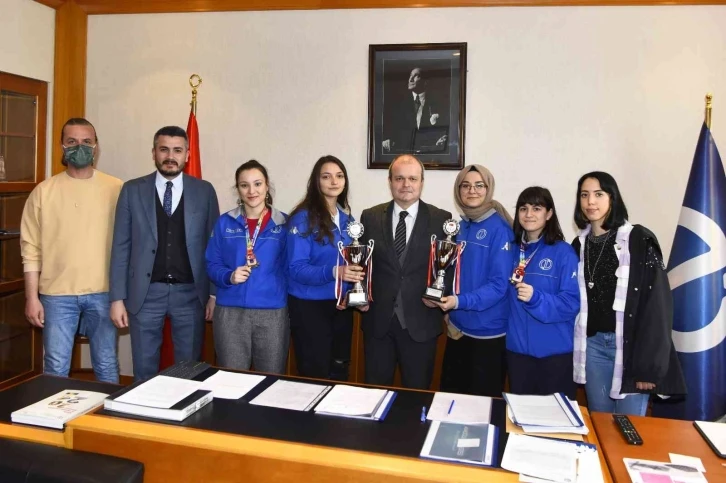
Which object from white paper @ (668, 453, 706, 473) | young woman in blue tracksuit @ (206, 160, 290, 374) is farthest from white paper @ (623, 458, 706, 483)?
young woman in blue tracksuit @ (206, 160, 290, 374)

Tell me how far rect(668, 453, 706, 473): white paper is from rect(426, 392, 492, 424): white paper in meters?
0.50

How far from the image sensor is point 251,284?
9.32 feet

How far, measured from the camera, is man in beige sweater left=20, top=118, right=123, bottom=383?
3070 mm

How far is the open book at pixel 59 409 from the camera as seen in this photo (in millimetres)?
1718

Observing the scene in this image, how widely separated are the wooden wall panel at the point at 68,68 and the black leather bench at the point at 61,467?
10.9 feet

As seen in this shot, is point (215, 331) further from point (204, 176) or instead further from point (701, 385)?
point (701, 385)

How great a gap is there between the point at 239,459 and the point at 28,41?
12.6ft

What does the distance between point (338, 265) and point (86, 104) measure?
9.76 feet

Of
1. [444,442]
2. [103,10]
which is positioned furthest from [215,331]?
[103,10]

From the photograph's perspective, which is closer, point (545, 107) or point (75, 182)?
point (75, 182)

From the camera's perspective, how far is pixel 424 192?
4.14 meters

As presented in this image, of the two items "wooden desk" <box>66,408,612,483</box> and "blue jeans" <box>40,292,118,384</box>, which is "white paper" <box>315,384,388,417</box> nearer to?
"wooden desk" <box>66,408,612,483</box>

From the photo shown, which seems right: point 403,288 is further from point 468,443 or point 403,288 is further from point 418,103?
point 418,103

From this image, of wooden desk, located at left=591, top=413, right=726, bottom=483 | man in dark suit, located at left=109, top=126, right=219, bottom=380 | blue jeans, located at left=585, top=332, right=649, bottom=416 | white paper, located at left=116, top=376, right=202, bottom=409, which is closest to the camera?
wooden desk, located at left=591, top=413, right=726, bottom=483
